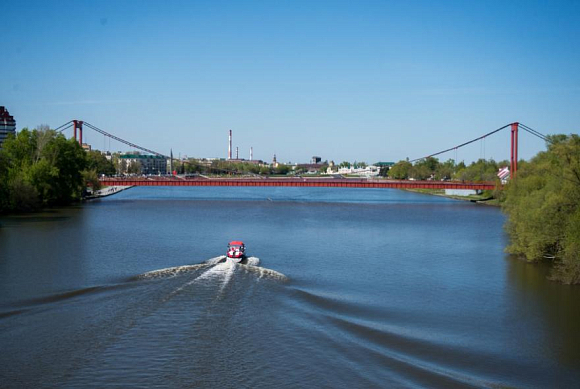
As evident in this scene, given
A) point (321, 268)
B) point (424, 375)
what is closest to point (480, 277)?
point (321, 268)

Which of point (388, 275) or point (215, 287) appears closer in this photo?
point (215, 287)

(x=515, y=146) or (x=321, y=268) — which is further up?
(x=515, y=146)

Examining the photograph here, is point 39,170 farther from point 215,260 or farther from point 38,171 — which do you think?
point 215,260

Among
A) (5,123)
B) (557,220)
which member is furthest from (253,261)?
(5,123)

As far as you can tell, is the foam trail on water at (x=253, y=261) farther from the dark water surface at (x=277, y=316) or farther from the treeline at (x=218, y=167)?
the treeline at (x=218, y=167)

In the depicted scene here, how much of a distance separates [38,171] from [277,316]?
30.5 m

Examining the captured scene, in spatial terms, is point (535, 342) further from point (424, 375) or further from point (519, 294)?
point (519, 294)

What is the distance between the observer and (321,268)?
63.2 feet

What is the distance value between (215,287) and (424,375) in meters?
6.92

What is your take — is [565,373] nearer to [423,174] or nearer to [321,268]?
[321,268]

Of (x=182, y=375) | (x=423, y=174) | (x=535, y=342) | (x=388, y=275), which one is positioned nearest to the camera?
(x=182, y=375)

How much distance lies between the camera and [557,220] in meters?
18.8

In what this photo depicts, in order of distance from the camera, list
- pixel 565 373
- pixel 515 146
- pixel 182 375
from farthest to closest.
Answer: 1. pixel 515 146
2. pixel 565 373
3. pixel 182 375

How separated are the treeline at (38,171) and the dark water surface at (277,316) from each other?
11453 millimetres
